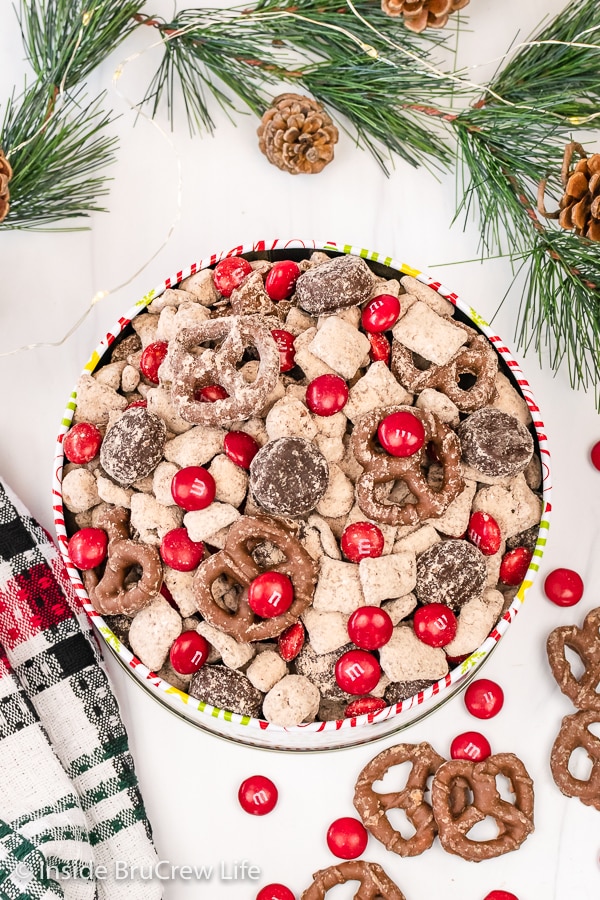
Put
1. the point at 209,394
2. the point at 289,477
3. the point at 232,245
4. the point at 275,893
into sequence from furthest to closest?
the point at 232,245 → the point at 275,893 → the point at 209,394 → the point at 289,477

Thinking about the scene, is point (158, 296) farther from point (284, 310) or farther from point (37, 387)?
point (37, 387)

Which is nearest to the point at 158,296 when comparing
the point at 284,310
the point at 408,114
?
the point at 284,310

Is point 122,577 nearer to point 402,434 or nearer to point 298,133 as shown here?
point 402,434

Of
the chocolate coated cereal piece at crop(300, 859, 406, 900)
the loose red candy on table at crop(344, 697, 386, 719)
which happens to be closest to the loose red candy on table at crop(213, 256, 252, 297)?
the loose red candy on table at crop(344, 697, 386, 719)

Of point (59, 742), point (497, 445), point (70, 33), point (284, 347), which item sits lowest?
point (59, 742)

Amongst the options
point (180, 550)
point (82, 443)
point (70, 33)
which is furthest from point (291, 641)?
point (70, 33)

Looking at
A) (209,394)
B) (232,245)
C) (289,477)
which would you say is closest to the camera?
(289,477)
